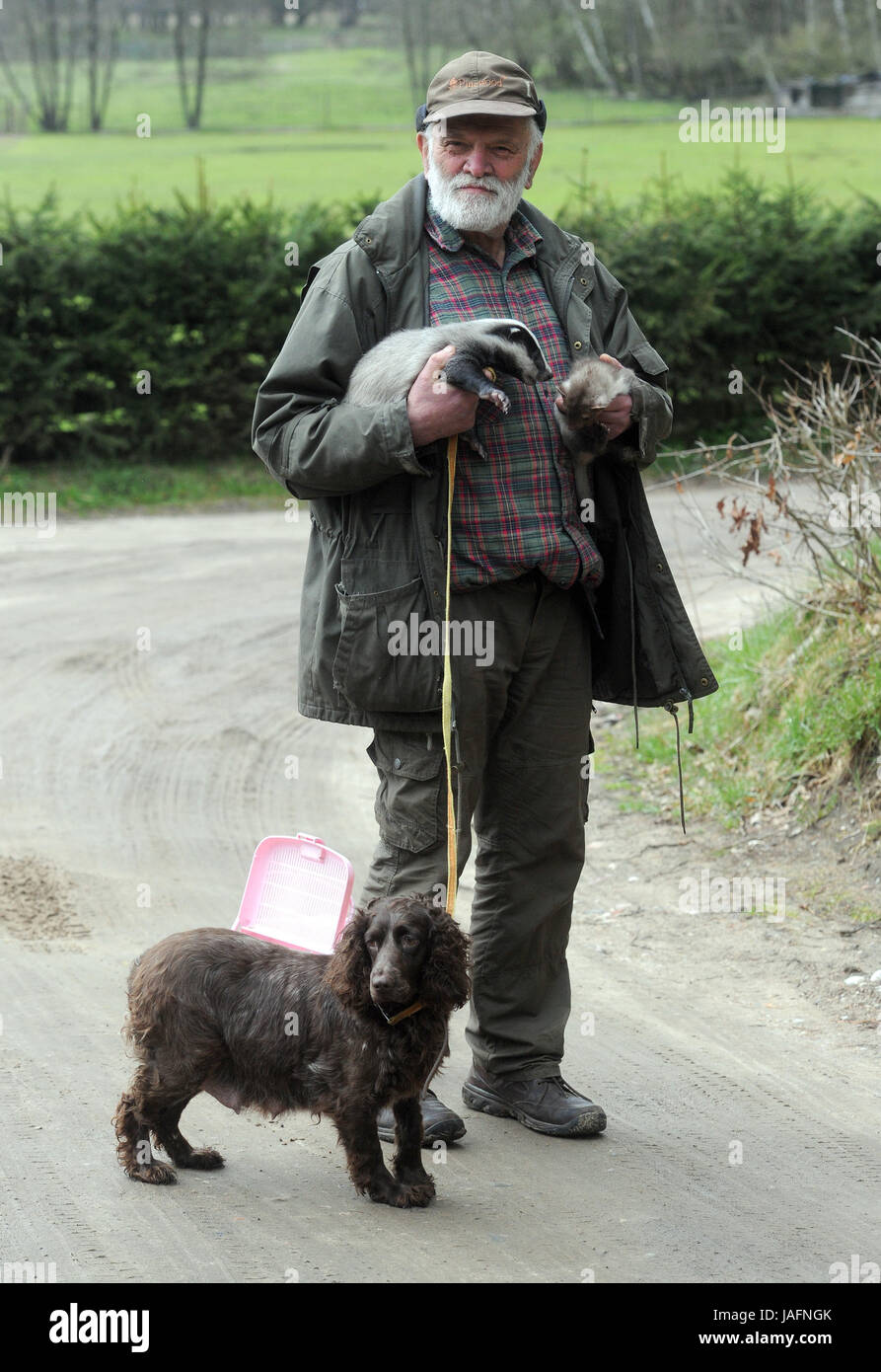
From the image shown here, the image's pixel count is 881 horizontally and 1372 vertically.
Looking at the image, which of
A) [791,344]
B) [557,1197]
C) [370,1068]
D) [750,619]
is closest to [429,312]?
[370,1068]

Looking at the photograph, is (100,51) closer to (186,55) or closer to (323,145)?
(186,55)

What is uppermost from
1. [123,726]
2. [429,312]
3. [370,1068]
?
[429,312]

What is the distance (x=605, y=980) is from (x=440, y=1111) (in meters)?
1.39

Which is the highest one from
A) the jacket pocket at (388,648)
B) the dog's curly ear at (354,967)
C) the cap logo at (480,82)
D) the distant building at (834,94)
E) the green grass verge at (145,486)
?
the distant building at (834,94)

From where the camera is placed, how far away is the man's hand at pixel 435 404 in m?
3.49

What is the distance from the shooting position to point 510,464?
149 inches

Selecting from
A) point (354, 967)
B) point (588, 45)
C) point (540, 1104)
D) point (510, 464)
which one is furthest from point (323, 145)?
point (354, 967)

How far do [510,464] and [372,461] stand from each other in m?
0.43

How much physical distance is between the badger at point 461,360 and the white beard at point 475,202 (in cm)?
26

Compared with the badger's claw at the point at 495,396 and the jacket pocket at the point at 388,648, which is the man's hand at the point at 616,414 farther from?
the jacket pocket at the point at 388,648

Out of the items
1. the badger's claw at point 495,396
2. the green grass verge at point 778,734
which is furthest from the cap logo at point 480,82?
the green grass verge at point 778,734
